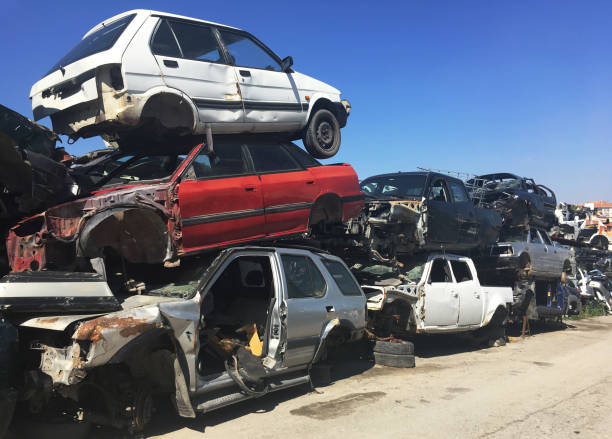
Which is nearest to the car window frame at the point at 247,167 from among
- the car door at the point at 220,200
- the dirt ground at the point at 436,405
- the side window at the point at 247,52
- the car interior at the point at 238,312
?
the car door at the point at 220,200

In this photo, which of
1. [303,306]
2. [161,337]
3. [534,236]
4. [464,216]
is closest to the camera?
[161,337]

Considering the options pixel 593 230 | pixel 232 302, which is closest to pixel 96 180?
pixel 232 302

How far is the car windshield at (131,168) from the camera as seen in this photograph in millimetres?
5773

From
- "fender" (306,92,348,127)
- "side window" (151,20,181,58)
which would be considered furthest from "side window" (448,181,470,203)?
"side window" (151,20,181,58)

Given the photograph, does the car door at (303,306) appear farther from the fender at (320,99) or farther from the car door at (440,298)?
the car door at (440,298)

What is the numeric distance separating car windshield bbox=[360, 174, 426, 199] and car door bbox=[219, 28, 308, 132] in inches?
95.6

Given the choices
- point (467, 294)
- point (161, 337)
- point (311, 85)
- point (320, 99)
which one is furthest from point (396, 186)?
point (161, 337)

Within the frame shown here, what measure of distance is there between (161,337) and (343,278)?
2832mm

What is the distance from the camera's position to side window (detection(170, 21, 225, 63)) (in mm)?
6156

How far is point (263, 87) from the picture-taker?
690cm

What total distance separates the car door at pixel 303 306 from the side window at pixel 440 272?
3475mm

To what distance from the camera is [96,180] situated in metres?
6.05

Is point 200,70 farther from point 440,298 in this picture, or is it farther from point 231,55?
point 440,298

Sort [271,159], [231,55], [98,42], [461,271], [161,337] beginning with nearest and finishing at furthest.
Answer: [161,337] → [98,42] → [271,159] → [231,55] → [461,271]
